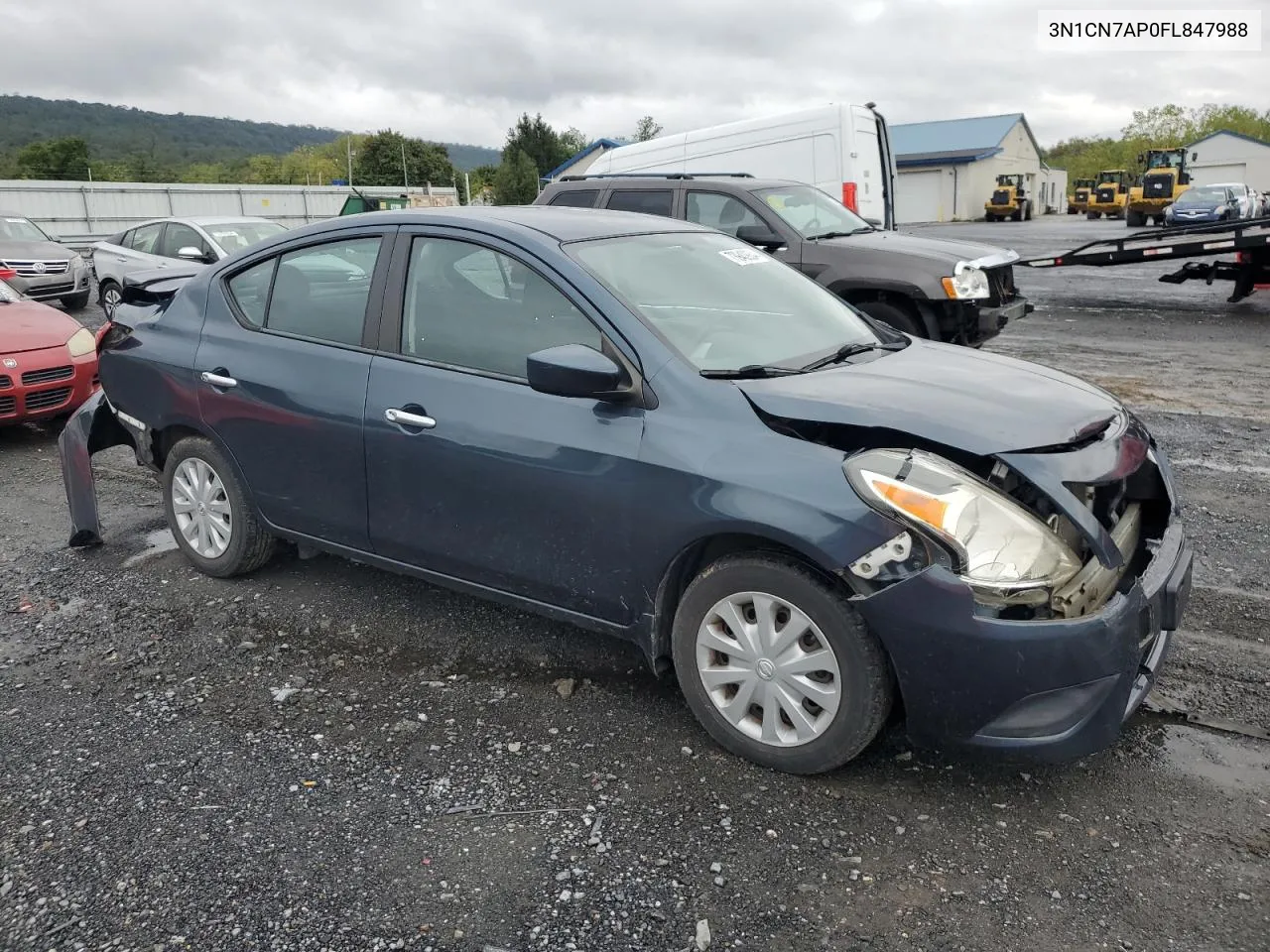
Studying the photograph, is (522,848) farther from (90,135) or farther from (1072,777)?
(90,135)

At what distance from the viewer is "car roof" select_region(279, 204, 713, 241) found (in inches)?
150

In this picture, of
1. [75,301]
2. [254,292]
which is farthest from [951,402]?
[75,301]

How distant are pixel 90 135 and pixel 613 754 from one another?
169093mm

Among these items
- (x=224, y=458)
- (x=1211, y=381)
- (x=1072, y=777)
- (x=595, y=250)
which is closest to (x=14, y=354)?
(x=224, y=458)

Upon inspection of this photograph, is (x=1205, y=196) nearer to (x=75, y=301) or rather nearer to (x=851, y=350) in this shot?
(x=75, y=301)

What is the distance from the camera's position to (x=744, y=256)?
168 inches

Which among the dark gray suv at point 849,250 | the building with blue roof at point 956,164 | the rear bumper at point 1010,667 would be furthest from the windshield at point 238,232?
the building with blue roof at point 956,164

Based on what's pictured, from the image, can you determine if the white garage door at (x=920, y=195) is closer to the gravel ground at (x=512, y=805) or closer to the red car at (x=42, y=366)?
the red car at (x=42, y=366)

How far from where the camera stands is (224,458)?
4.47 meters

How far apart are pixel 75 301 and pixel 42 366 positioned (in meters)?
9.68

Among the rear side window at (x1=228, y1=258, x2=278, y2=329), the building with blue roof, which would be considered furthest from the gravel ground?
the building with blue roof

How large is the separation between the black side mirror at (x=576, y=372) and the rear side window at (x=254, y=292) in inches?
67.7

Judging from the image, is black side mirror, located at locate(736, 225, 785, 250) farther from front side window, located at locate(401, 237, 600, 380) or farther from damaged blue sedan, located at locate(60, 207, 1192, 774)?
front side window, located at locate(401, 237, 600, 380)

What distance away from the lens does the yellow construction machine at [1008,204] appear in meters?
51.8
